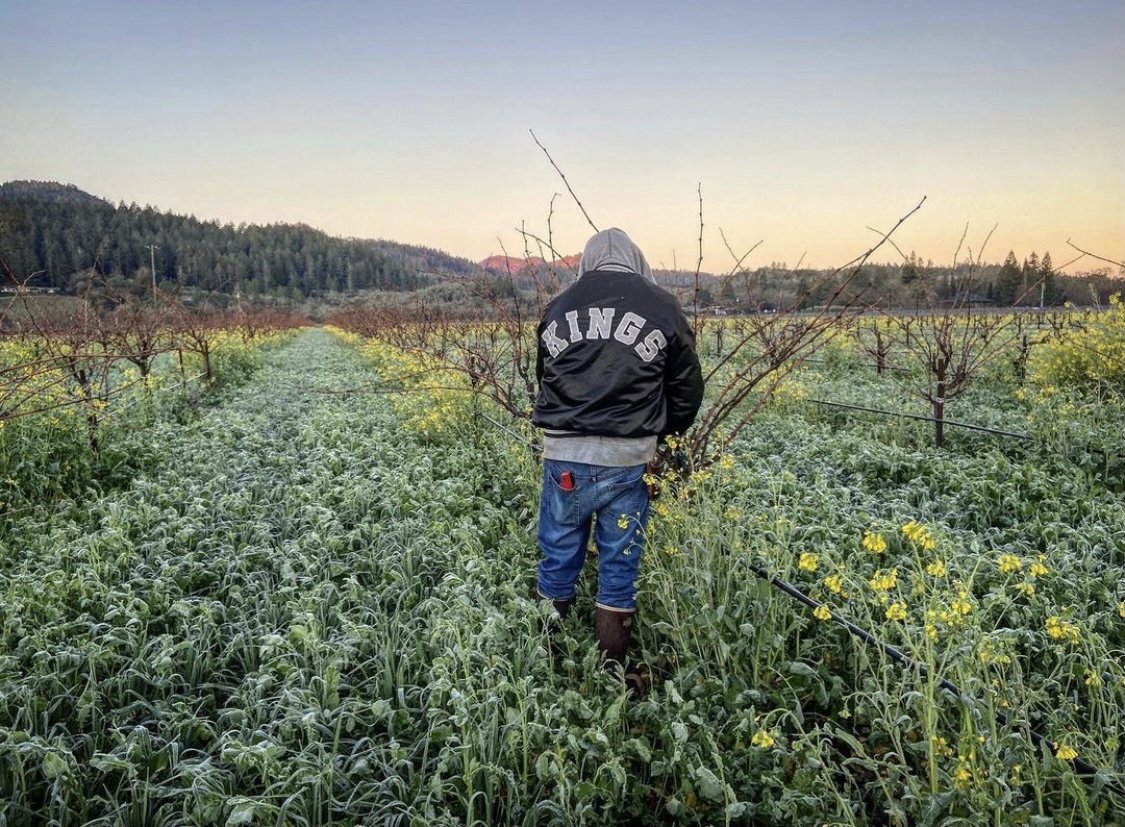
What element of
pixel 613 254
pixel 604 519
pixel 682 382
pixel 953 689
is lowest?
pixel 953 689

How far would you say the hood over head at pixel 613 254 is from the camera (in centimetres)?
298

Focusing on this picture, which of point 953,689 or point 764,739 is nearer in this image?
point 764,739

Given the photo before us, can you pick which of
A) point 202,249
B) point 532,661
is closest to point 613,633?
point 532,661

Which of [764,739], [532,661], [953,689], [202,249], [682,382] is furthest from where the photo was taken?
[202,249]

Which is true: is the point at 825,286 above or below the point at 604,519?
above

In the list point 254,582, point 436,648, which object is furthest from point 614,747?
point 254,582

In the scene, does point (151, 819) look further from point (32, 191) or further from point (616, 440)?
point (32, 191)

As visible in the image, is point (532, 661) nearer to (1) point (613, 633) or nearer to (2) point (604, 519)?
(1) point (613, 633)

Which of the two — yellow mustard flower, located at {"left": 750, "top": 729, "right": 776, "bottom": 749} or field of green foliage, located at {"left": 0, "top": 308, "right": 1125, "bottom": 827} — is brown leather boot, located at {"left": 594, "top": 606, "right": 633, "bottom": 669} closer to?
field of green foliage, located at {"left": 0, "top": 308, "right": 1125, "bottom": 827}

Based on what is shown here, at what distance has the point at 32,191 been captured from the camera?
9875cm

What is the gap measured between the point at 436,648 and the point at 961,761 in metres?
2.16

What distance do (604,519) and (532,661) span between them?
745 mm

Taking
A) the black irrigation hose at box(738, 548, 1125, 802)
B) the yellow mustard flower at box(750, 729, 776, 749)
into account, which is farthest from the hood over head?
the yellow mustard flower at box(750, 729, 776, 749)

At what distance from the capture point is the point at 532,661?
2846 millimetres
